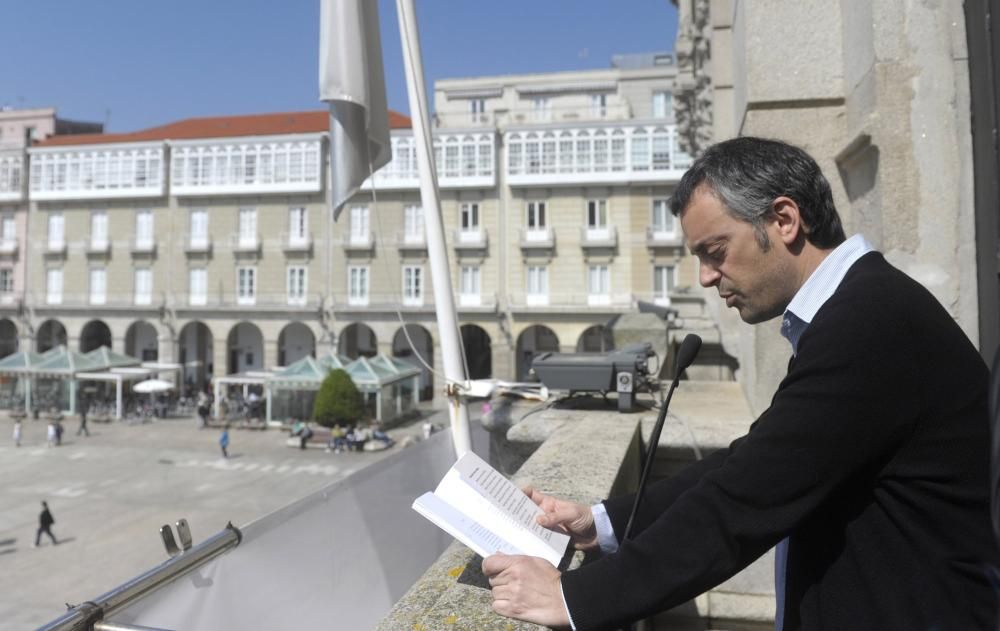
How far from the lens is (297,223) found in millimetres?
32125

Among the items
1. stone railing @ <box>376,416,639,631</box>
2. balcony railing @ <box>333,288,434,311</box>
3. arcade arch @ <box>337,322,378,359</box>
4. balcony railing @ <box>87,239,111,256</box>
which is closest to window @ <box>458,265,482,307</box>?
balcony railing @ <box>333,288,434,311</box>

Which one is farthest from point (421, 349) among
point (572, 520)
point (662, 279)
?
point (572, 520)

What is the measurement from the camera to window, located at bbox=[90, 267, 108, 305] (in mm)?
33844

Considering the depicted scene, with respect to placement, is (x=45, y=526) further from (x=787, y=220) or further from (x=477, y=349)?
(x=477, y=349)

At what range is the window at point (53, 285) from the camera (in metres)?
34.3

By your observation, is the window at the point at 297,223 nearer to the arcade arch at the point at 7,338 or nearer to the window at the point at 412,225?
the window at the point at 412,225

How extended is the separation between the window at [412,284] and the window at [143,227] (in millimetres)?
13047

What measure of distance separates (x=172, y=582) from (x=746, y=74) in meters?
3.24

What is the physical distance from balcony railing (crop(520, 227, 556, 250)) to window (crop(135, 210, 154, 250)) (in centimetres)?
1838

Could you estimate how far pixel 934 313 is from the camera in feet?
3.51

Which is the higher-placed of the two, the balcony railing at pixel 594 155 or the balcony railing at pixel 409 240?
the balcony railing at pixel 594 155

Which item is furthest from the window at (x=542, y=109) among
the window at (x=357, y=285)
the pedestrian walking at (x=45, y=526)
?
the pedestrian walking at (x=45, y=526)

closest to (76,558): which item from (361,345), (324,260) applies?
(324,260)

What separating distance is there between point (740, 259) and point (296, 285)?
3252 centimetres
